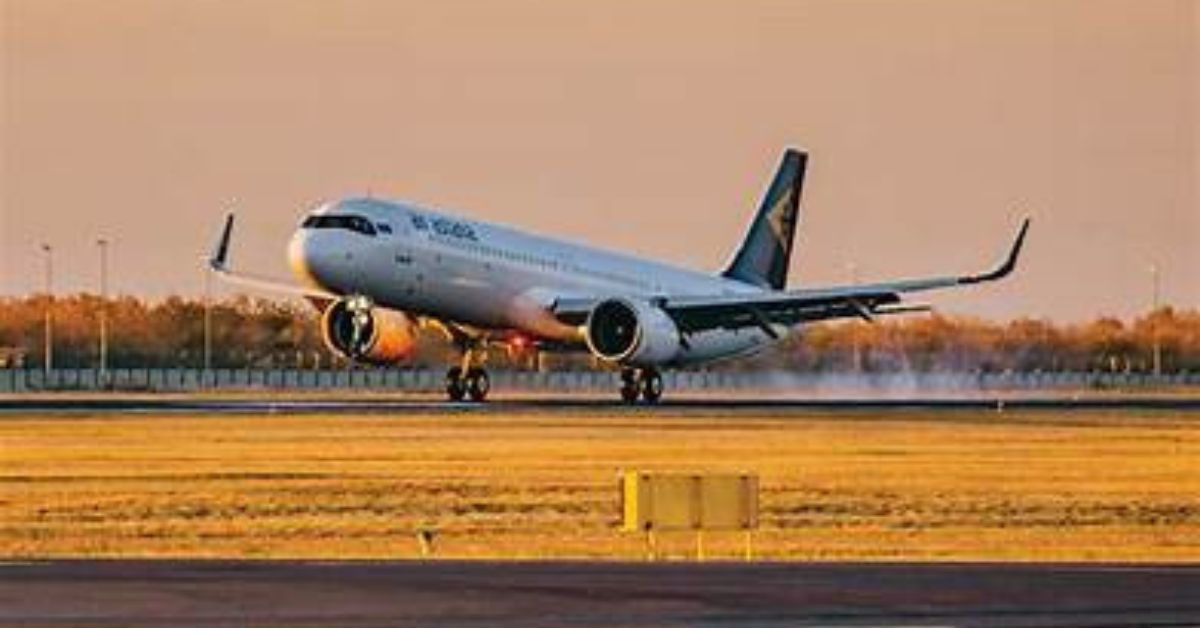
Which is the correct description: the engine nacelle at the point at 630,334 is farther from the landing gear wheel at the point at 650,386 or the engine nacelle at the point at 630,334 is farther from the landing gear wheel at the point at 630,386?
the landing gear wheel at the point at 630,386

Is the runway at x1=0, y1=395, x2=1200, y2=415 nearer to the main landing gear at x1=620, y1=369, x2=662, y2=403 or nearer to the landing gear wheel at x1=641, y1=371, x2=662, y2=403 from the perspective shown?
the main landing gear at x1=620, y1=369, x2=662, y2=403

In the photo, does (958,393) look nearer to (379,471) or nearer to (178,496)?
(379,471)

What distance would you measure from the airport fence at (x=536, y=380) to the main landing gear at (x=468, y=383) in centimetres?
2173

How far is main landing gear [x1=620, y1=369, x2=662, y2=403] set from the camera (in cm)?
8675

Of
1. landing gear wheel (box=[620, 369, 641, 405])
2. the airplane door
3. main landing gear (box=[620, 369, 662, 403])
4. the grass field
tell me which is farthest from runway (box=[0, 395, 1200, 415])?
the grass field

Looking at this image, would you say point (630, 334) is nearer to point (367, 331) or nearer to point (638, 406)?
point (638, 406)

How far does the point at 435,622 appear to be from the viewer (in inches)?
1003

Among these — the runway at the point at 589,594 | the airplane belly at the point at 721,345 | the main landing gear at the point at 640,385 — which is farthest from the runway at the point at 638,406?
the runway at the point at 589,594

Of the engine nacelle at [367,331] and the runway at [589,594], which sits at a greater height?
the engine nacelle at [367,331]

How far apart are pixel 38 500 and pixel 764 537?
1117 centimetres

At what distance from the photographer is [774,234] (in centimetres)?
10356

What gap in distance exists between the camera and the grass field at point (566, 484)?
42500mm

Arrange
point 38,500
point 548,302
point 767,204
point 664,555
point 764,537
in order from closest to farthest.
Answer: point 664,555
point 764,537
point 38,500
point 548,302
point 767,204

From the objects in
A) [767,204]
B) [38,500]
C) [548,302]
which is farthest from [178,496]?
[767,204]
